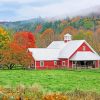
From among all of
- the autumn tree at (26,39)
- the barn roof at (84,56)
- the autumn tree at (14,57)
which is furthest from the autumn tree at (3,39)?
the autumn tree at (26,39)

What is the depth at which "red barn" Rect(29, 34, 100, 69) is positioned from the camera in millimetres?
68625

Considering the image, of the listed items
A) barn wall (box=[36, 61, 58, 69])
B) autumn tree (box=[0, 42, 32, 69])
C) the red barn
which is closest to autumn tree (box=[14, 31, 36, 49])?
the red barn

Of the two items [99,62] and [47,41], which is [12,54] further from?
[47,41]

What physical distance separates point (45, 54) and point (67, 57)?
13.9 ft

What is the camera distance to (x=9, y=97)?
13.4 metres

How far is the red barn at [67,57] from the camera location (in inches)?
2702

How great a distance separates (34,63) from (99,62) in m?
12.2

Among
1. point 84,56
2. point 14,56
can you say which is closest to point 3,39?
point 14,56

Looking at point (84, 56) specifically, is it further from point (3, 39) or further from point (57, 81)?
point (57, 81)

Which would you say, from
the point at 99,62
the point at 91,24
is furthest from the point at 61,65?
the point at 91,24

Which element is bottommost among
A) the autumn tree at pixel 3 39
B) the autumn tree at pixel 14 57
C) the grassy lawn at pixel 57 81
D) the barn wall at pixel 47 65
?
the grassy lawn at pixel 57 81

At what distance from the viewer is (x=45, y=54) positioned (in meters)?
70.9

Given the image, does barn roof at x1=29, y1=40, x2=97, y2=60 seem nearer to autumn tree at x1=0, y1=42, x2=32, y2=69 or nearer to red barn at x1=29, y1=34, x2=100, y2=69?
red barn at x1=29, y1=34, x2=100, y2=69

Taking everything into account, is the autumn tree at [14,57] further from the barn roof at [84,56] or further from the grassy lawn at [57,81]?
the grassy lawn at [57,81]
